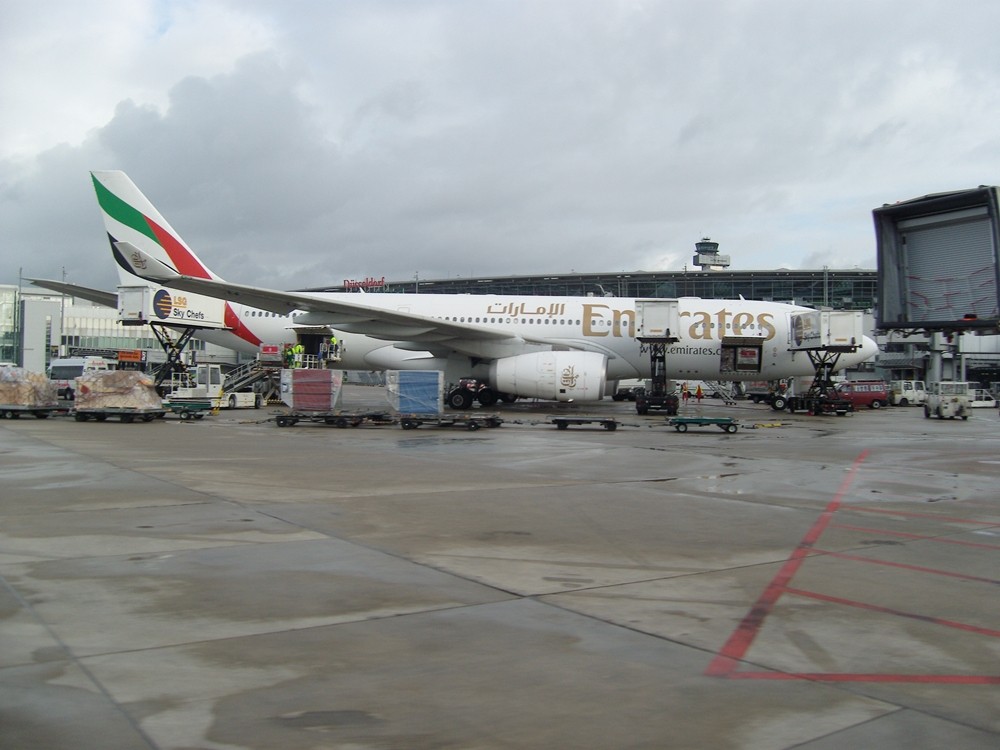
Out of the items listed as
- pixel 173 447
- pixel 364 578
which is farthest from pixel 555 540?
pixel 173 447

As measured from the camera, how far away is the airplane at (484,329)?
2383 centimetres

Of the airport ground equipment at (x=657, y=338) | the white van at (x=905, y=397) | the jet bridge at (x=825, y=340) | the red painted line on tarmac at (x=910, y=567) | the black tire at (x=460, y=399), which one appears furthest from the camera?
the white van at (x=905, y=397)

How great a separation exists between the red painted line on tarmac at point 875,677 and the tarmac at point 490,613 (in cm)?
2

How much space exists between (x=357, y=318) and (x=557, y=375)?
21.0 feet

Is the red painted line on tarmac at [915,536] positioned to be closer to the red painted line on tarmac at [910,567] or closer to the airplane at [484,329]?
the red painted line on tarmac at [910,567]

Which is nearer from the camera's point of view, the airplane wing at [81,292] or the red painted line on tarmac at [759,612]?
→ the red painted line on tarmac at [759,612]

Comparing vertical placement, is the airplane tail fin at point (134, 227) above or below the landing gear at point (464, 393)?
above

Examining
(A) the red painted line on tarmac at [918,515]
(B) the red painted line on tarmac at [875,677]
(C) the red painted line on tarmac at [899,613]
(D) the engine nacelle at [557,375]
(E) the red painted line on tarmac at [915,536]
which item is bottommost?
(B) the red painted line on tarmac at [875,677]

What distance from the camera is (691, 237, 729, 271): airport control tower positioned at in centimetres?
8504

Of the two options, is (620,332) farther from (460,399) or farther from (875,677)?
(875,677)

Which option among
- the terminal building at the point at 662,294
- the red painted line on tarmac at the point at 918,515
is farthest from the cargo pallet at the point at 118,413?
the terminal building at the point at 662,294

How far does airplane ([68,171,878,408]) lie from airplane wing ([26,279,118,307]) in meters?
0.95

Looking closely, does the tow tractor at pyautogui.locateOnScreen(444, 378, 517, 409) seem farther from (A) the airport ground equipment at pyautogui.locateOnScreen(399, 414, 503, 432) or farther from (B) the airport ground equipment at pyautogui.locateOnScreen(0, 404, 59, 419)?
(B) the airport ground equipment at pyautogui.locateOnScreen(0, 404, 59, 419)

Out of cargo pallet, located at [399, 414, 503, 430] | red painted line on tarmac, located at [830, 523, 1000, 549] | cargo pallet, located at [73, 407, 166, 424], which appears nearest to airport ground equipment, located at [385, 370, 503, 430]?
cargo pallet, located at [399, 414, 503, 430]
